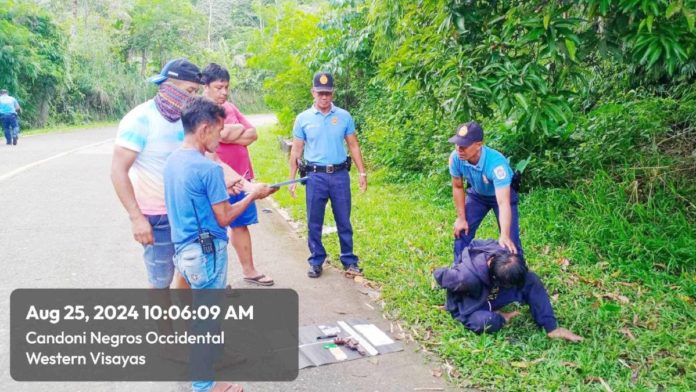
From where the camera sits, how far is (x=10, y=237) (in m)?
6.17

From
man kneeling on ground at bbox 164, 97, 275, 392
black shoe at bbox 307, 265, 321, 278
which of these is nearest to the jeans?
man kneeling on ground at bbox 164, 97, 275, 392

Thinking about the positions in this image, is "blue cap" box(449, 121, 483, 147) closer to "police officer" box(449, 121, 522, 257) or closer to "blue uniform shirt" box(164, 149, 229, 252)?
"police officer" box(449, 121, 522, 257)

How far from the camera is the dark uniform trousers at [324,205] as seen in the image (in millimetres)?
5230

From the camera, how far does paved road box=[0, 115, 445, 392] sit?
11.3 ft

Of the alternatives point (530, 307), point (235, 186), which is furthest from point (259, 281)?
point (530, 307)

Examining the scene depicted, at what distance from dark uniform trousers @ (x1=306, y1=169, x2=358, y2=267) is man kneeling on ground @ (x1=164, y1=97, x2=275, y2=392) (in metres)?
2.06

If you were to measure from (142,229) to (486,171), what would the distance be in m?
2.56

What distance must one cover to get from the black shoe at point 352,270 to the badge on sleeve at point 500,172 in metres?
1.69

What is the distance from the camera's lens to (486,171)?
14.3 ft

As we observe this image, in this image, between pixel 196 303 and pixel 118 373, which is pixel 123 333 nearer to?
pixel 118 373

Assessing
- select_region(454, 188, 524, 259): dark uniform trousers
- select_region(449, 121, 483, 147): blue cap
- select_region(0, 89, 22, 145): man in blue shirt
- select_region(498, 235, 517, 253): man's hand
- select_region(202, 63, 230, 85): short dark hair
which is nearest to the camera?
select_region(498, 235, 517, 253): man's hand

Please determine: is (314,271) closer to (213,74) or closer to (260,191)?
(213,74)

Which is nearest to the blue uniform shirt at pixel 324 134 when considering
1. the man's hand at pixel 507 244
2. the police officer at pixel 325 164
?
the police officer at pixel 325 164
